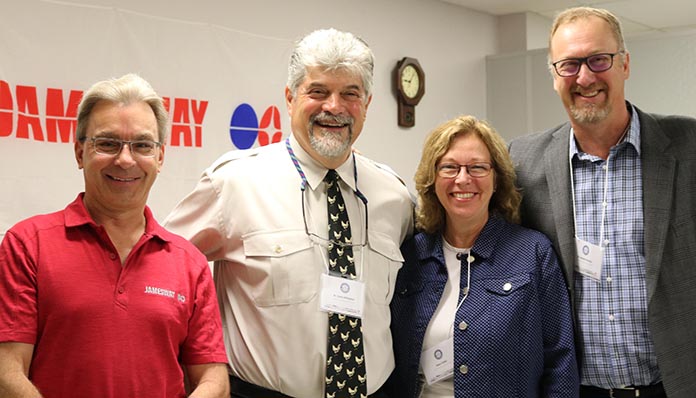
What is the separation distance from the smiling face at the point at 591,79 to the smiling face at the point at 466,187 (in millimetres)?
293

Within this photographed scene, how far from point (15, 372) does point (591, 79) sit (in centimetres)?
168

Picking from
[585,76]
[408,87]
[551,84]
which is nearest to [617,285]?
[585,76]

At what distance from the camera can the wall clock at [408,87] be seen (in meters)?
5.32

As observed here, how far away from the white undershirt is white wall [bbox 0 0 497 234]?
1958 mm

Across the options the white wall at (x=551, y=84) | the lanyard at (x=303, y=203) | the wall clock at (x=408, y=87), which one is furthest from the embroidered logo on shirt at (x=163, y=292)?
the white wall at (x=551, y=84)

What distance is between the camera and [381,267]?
2.25 metres

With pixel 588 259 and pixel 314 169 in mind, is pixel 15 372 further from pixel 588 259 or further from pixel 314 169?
pixel 588 259

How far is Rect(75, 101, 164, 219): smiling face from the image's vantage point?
1718mm

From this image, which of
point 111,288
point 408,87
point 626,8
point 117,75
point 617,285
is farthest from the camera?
point 626,8

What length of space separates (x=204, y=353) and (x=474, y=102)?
15.2 feet

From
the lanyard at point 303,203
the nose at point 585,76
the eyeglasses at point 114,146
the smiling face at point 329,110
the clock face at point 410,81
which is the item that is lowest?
the lanyard at point 303,203

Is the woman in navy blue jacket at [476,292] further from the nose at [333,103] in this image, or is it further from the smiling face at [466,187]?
the nose at [333,103]

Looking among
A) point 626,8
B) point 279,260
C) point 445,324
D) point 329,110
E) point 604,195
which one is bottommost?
point 445,324

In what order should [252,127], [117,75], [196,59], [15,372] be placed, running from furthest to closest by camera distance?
1. [252,127]
2. [196,59]
3. [117,75]
4. [15,372]
